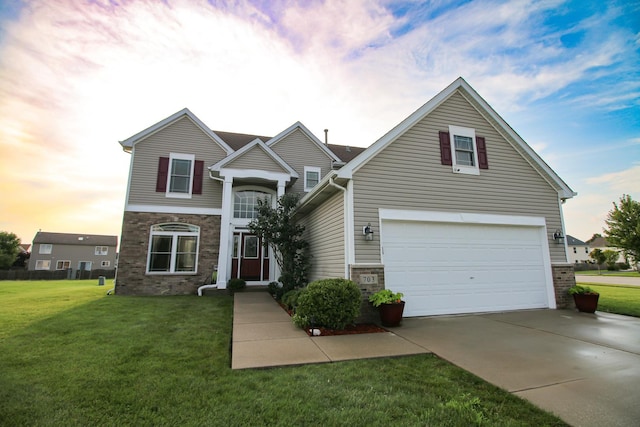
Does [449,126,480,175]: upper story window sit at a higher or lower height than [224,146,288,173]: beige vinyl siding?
lower

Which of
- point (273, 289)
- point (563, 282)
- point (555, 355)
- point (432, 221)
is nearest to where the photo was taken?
point (555, 355)

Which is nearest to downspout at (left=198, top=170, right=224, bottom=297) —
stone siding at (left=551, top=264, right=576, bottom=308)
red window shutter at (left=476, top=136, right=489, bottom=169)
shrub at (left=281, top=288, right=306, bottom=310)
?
shrub at (left=281, top=288, right=306, bottom=310)

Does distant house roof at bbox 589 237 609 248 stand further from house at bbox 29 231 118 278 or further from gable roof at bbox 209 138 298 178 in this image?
house at bbox 29 231 118 278

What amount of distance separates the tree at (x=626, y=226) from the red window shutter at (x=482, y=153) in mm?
24442

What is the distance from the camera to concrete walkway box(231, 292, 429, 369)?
4378 millimetres

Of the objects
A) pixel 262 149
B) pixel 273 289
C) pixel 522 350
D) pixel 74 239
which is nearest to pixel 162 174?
pixel 262 149

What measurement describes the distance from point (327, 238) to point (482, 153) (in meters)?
5.33

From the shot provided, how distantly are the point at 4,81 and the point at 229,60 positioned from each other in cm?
507

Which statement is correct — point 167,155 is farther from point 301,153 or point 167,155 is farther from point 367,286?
point 367,286

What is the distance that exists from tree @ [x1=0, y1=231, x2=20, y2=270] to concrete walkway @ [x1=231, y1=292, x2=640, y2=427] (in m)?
48.1

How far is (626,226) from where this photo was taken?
79.7 ft

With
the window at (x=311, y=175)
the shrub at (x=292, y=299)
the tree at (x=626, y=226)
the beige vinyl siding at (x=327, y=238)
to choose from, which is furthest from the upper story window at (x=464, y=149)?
the tree at (x=626, y=226)

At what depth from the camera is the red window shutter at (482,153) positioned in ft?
28.9

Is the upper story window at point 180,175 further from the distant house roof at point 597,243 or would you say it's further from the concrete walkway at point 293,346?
the distant house roof at point 597,243
